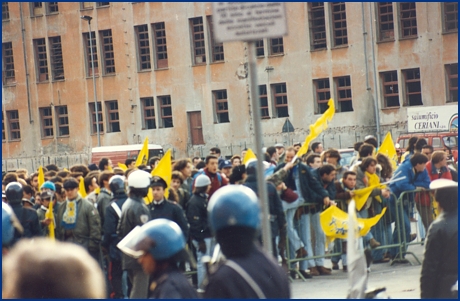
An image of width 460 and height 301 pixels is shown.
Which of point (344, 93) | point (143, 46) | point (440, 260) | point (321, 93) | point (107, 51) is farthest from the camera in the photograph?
point (107, 51)

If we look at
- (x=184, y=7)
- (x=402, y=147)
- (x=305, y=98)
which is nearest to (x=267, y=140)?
(x=305, y=98)

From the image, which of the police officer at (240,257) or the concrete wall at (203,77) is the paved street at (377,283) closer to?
the police officer at (240,257)

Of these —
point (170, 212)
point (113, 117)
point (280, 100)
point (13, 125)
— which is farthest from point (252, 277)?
point (13, 125)

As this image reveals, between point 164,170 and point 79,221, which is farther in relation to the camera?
point 164,170

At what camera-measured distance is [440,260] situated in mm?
6281

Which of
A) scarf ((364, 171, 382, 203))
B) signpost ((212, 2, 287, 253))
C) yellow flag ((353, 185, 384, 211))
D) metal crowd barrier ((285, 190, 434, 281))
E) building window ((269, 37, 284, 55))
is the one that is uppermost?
building window ((269, 37, 284, 55))

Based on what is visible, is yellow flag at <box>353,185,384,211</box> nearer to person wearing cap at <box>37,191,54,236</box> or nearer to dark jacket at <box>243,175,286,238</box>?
dark jacket at <box>243,175,286,238</box>

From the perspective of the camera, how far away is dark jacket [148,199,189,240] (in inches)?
418

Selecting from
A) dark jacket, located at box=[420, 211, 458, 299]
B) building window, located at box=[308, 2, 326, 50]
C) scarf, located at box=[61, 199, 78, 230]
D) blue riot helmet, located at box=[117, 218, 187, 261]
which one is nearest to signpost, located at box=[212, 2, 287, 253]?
blue riot helmet, located at box=[117, 218, 187, 261]

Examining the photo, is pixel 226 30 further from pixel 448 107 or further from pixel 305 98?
pixel 305 98

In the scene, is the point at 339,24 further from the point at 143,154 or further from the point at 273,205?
the point at 273,205

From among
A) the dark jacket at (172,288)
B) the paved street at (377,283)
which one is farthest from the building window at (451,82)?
the dark jacket at (172,288)

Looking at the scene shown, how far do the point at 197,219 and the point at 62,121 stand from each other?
44.7 metres

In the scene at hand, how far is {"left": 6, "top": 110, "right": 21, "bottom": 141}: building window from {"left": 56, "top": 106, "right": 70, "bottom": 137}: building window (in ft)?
9.08
